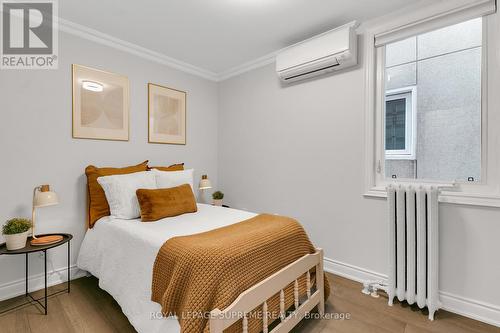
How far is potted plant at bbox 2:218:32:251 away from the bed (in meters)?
0.50

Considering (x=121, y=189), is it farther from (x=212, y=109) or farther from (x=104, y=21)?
(x=212, y=109)

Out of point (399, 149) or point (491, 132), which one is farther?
point (399, 149)

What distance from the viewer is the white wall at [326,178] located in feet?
6.17

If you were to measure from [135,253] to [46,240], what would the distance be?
895mm

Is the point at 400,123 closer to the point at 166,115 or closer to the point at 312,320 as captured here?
the point at 312,320

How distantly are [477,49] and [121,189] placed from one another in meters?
3.23

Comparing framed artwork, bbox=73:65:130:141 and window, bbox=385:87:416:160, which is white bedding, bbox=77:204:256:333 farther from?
window, bbox=385:87:416:160

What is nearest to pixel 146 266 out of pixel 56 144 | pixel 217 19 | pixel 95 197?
pixel 95 197

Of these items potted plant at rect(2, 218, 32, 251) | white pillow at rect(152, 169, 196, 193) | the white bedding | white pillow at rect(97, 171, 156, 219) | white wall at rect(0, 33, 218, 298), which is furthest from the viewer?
white pillow at rect(152, 169, 196, 193)

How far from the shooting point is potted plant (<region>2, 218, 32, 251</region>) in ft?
6.00

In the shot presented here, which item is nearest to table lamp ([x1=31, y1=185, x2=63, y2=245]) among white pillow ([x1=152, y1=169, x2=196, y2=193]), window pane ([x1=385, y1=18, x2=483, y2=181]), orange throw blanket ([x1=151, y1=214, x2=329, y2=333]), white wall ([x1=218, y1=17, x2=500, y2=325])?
white pillow ([x1=152, y1=169, x2=196, y2=193])

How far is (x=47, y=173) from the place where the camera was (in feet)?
7.40

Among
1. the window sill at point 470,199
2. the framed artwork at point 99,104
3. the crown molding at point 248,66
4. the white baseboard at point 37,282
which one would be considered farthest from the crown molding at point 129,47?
the window sill at point 470,199

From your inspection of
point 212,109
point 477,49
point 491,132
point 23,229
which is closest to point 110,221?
point 23,229
